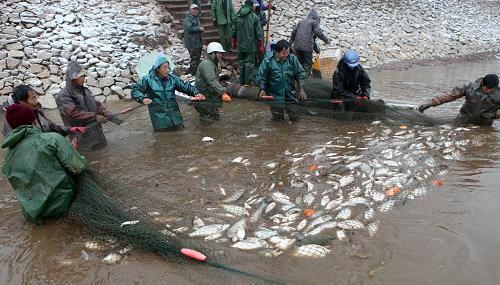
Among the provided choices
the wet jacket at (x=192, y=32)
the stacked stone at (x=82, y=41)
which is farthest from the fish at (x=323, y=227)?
the wet jacket at (x=192, y=32)

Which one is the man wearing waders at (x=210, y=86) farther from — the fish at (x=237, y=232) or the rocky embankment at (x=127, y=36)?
the rocky embankment at (x=127, y=36)

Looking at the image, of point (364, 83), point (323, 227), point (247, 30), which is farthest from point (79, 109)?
point (364, 83)

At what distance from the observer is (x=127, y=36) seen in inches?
544

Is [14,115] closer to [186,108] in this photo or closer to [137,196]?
[137,196]

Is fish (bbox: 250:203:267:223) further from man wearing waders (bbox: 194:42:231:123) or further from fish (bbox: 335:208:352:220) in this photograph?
man wearing waders (bbox: 194:42:231:123)

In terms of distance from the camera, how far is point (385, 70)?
16.0 metres

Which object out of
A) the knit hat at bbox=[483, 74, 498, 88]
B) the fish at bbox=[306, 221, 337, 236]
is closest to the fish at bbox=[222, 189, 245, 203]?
the fish at bbox=[306, 221, 337, 236]

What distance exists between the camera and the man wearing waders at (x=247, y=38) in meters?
10.2

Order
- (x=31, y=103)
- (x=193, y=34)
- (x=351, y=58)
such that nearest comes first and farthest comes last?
(x=31, y=103) < (x=351, y=58) < (x=193, y=34)

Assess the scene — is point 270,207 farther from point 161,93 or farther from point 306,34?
point 306,34

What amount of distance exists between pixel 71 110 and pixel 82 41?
24.7 feet

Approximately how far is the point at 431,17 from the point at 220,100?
19.9m

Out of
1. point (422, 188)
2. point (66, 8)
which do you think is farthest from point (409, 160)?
point (66, 8)

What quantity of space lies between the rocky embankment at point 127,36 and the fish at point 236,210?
7.05 meters
